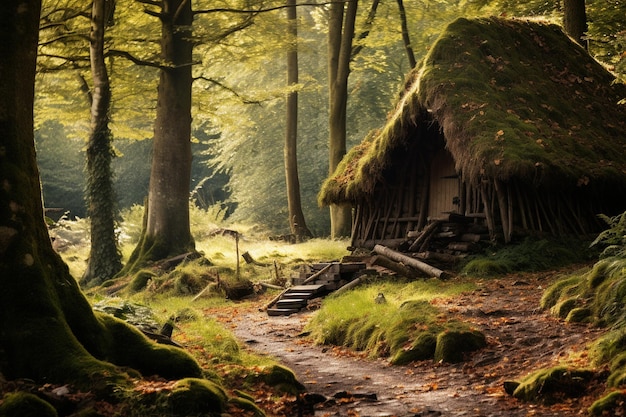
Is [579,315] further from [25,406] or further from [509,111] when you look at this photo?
[509,111]

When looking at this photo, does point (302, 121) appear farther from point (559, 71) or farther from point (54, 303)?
point (54, 303)

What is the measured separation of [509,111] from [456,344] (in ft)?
32.2

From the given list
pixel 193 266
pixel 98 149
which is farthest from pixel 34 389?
pixel 98 149

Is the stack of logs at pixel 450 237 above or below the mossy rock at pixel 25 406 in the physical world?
above

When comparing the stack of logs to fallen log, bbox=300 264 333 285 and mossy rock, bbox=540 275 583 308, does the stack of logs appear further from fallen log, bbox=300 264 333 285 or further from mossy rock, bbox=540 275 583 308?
mossy rock, bbox=540 275 583 308

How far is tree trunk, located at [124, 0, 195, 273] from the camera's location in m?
21.8

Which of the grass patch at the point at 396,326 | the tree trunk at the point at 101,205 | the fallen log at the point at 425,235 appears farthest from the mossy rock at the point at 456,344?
the tree trunk at the point at 101,205

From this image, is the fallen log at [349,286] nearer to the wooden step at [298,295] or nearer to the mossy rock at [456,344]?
the wooden step at [298,295]

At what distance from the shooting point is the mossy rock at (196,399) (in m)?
5.99

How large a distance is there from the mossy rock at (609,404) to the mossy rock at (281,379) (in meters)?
2.90

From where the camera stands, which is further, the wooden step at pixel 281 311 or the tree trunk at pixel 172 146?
the tree trunk at pixel 172 146

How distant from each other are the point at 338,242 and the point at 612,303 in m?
16.8

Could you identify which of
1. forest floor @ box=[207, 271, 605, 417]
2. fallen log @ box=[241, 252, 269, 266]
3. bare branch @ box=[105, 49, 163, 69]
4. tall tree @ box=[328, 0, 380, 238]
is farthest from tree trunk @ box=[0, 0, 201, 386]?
tall tree @ box=[328, 0, 380, 238]

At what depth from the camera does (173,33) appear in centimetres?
2220
